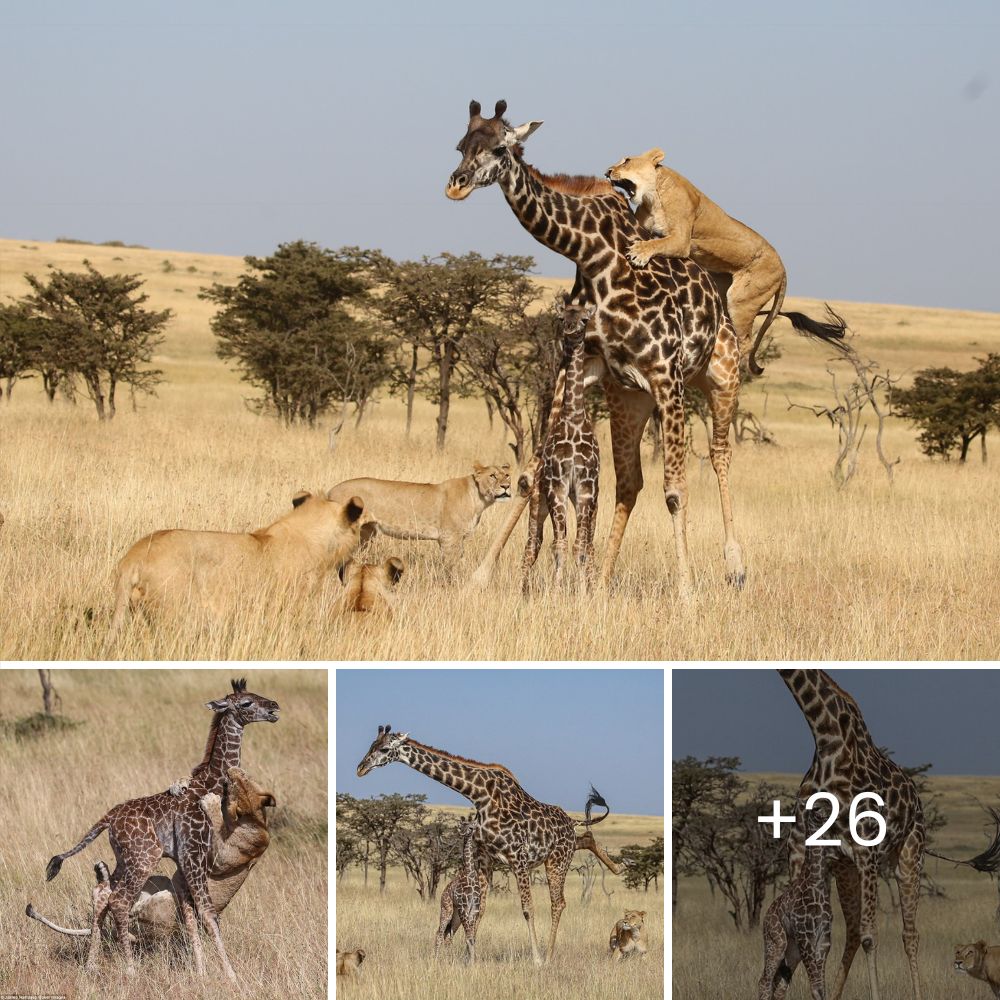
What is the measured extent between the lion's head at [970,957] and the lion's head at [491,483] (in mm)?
8408

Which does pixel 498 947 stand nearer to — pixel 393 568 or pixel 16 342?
pixel 393 568

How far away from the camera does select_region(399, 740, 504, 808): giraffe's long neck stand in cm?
569

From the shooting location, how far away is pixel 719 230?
10.4m

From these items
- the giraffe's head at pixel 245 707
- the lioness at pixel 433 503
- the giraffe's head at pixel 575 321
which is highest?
the giraffe's head at pixel 575 321

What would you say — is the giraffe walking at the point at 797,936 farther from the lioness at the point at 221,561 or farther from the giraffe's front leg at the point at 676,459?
the giraffe's front leg at the point at 676,459

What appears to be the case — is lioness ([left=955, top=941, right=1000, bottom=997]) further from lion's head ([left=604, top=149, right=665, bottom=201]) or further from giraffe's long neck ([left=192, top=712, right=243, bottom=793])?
lion's head ([left=604, top=149, right=665, bottom=201])

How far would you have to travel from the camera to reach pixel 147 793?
5570 mm

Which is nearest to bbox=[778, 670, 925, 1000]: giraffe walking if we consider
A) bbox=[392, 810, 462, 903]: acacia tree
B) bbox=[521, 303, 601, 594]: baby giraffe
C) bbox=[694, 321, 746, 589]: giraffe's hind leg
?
bbox=[392, 810, 462, 903]: acacia tree

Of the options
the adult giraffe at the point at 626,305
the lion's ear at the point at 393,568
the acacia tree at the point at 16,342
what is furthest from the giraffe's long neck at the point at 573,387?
the acacia tree at the point at 16,342

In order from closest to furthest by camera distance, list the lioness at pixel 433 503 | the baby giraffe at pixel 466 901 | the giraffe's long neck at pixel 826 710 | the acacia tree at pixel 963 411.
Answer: the baby giraffe at pixel 466 901 < the giraffe's long neck at pixel 826 710 < the lioness at pixel 433 503 < the acacia tree at pixel 963 411

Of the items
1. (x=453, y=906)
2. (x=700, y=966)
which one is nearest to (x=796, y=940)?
(x=700, y=966)

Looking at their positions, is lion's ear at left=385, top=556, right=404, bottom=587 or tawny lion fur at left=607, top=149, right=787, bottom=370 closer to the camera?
lion's ear at left=385, top=556, right=404, bottom=587

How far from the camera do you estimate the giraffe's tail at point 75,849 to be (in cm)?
538

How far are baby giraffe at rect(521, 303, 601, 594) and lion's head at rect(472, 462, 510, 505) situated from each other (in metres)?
3.89
